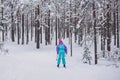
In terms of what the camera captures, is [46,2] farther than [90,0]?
Yes

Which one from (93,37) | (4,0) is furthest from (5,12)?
(93,37)

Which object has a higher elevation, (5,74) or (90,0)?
(90,0)

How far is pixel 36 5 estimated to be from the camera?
33.7 m

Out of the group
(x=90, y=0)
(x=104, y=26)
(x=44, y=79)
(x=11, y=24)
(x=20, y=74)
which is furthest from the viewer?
(x=11, y=24)

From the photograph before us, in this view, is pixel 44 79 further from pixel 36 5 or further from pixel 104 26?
pixel 36 5

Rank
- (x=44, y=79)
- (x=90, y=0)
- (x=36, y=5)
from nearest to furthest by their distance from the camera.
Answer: (x=44, y=79) → (x=90, y=0) → (x=36, y=5)

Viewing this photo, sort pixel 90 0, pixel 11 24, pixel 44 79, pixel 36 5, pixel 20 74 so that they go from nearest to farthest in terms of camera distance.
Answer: pixel 44 79, pixel 20 74, pixel 90 0, pixel 36 5, pixel 11 24

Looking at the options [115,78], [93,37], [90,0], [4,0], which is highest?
[4,0]

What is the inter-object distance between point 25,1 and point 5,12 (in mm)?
10405

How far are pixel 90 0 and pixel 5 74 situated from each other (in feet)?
37.8

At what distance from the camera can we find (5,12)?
142 ft

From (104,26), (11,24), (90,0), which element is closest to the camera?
(90,0)

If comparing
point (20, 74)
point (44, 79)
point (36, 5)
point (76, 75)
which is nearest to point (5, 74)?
point (20, 74)

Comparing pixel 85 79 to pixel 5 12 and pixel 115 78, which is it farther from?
pixel 5 12
